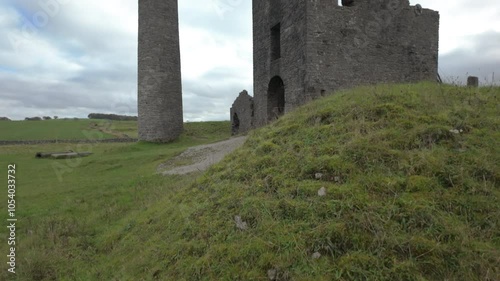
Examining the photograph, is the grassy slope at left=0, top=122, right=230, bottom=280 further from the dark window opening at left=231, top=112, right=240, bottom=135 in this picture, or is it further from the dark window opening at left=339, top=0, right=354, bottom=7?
the dark window opening at left=339, top=0, right=354, bottom=7

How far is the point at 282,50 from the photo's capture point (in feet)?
49.9

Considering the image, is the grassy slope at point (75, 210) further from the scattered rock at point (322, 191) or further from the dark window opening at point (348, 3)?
the dark window opening at point (348, 3)

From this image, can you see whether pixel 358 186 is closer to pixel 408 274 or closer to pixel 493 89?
pixel 408 274

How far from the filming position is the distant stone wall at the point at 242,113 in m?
21.8

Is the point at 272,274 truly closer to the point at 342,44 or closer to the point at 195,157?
the point at 342,44

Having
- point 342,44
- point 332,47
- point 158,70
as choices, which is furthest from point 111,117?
point 342,44

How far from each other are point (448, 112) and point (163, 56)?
2178 centimetres

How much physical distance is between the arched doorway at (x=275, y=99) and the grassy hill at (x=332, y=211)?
8.64 metres

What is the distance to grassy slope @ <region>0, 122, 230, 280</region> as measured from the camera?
5.89m

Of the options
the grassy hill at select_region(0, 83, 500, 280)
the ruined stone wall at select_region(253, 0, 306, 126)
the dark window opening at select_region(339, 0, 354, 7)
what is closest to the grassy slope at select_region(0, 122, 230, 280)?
the grassy hill at select_region(0, 83, 500, 280)

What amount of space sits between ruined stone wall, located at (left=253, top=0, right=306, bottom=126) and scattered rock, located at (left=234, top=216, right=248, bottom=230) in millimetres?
9617

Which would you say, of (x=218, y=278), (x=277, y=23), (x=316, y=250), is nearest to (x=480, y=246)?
(x=316, y=250)

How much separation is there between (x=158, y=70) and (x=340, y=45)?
15.1m

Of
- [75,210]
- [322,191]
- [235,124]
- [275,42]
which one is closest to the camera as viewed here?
[322,191]
